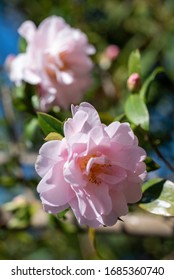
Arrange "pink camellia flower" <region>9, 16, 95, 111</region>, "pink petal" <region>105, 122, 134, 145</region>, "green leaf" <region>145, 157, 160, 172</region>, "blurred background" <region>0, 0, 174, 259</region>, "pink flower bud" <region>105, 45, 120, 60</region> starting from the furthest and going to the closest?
1. "pink flower bud" <region>105, 45, 120, 60</region>
2. "blurred background" <region>0, 0, 174, 259</region>
3. "pink camellia flower" <region>9, 16, 95, 111</region>
4. "green leaf" <region>145, 157, 160, 172</region>
5. "pink petal" <region>105, 122, 134, 145</region>

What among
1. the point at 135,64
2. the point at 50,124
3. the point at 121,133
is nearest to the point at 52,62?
the point at 135,64

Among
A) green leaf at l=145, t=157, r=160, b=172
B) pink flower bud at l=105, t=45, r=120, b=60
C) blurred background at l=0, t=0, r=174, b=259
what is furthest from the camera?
pink flower bud at l=105, t=45, r=120, b=60

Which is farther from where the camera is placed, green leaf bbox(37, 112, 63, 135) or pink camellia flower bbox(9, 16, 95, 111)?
pink camellia flower bbox(9, 16, 95, 111)

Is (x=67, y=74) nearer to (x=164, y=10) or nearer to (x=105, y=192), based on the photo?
(x=105, y=192)

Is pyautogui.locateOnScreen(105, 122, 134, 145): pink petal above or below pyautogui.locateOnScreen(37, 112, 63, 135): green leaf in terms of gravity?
below

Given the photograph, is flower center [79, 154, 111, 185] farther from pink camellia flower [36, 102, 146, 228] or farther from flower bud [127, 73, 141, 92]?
flower bud [127, 73, 141, 92]

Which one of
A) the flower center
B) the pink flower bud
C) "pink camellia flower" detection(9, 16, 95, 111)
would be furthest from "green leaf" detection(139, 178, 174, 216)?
the pink flower bud

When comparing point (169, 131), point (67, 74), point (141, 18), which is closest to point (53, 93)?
point (67, 74)
